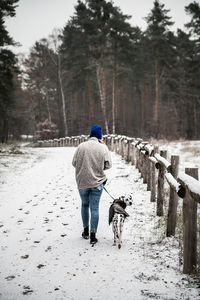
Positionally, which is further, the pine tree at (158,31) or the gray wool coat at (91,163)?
the pine tree at (158,31)

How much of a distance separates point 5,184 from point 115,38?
21.0 m

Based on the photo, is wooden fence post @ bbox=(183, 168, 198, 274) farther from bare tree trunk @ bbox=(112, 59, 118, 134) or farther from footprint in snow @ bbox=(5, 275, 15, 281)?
bare tree trunk @ bbox=(112, 59, 118, 134)

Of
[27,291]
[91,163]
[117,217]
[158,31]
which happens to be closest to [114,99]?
[158,31]

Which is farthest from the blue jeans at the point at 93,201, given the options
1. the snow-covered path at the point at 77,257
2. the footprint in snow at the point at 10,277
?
the footprint in snow at the point at 10,277

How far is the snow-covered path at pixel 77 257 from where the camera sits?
3.06 meters

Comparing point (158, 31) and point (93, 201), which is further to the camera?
point (158, 31)

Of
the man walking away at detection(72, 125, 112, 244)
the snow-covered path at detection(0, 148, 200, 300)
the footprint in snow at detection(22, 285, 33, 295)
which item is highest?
the man walking away at detection(72, 125, 112, 244)

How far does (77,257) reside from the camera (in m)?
3.95

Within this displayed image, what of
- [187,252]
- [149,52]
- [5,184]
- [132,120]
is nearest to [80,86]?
[149,52]

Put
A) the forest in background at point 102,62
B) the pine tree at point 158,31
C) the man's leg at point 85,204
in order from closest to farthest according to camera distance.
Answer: the man's leg at point 85,204 → the forest in background at point 102,62 → the pine tree at point 158,31

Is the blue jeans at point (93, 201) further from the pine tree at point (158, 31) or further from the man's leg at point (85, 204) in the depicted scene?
Result: the pine tree at point (158, 31)

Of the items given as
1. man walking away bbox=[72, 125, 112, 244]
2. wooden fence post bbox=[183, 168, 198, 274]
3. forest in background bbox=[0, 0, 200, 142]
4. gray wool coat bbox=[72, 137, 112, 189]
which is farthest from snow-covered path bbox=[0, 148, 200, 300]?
forest in background bbox=[0, 0, 200, 142]

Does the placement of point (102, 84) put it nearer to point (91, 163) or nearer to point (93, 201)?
point (91, 163)

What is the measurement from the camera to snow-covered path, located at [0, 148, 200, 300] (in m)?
3.06
